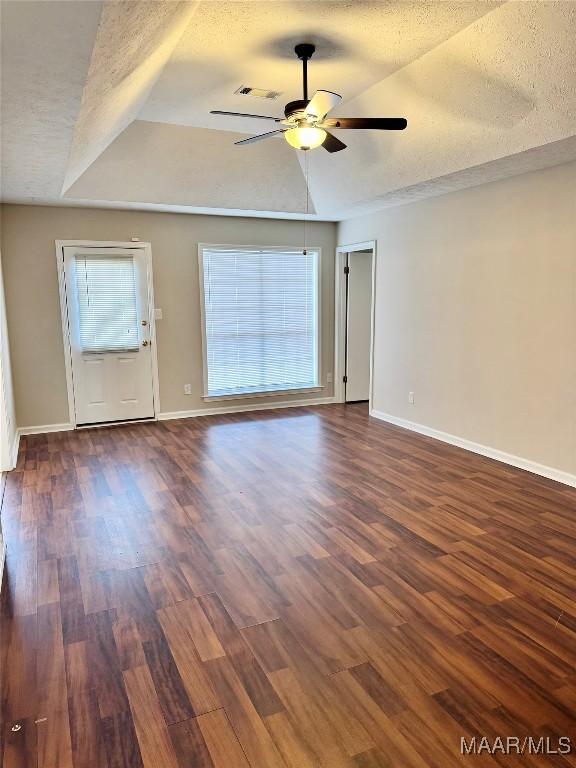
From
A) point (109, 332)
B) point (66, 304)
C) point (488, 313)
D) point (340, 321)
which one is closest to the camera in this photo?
point (488, 313)

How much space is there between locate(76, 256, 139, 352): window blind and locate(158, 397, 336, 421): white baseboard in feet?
3.25

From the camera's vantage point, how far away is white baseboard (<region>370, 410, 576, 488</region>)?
13.3 ft

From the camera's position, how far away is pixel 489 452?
4.69 meters

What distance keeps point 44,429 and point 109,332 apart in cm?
134

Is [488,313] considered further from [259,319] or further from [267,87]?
[259,319]

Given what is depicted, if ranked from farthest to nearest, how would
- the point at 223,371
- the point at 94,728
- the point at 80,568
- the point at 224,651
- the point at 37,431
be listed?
the point at 223,371, the point at 37,431, the point at 80,568, the point at 224,651, the point at 94,728

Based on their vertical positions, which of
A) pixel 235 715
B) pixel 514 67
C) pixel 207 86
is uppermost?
pixel 207 86

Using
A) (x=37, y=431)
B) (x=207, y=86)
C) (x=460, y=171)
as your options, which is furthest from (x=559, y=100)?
(x=37, y=431)

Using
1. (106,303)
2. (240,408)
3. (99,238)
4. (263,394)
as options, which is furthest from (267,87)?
(240,408)

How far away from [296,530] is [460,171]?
3.13 metres

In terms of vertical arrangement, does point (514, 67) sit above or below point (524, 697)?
above

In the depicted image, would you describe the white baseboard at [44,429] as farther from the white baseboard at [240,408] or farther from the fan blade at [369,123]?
the fan blade at [369,123]

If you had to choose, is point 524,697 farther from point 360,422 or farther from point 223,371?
point 223,371

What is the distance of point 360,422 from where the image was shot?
612 centimetres
